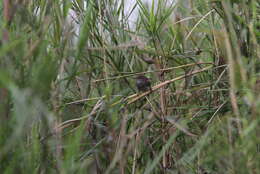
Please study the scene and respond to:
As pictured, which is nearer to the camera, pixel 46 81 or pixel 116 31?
pixel 46 81

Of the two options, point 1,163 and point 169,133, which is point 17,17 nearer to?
point 1,163

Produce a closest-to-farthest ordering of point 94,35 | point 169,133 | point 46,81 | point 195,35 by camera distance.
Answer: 1. point 46,81
2. point 169,133
3. point 94,35
4. point 195,35

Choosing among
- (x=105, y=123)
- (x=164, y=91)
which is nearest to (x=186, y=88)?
(x=164, y=91)

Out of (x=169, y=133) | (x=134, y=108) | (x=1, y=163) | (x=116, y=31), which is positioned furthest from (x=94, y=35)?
(x=1, y=163)

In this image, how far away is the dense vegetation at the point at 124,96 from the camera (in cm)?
64

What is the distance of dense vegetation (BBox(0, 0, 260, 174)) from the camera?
642mm

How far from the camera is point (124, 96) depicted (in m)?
Answer: 0.99

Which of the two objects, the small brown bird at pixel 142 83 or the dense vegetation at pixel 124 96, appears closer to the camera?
the dense vegetation at pixel 124 96

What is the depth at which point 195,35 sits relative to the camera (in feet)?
4.31

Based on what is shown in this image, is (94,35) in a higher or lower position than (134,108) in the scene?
higher

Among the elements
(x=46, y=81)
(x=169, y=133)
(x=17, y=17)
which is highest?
(x=17, y=17)

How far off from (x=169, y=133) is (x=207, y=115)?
0.10 m

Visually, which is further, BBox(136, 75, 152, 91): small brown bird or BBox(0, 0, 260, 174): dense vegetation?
BBox(136, 75, 152, 91): small brown bird

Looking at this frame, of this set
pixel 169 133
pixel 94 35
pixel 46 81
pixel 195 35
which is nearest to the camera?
pixel 46 81
